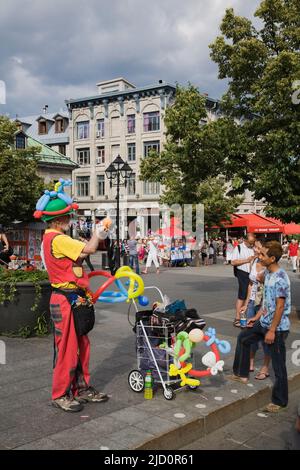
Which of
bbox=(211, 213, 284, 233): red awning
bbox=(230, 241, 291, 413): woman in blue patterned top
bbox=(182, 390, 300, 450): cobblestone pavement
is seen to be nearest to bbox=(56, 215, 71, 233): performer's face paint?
bbox=(230, 241, 291, 413): woman in blue patterned top

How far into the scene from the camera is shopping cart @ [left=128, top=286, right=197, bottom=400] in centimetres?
462

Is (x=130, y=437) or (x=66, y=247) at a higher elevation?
(x=66, y=247)

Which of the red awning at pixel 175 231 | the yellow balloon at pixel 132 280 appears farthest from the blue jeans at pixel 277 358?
the red awning at pixel 175 231

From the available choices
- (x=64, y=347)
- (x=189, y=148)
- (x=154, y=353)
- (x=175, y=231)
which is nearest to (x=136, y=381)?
(x=154, y=353)

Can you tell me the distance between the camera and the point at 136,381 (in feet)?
15.5

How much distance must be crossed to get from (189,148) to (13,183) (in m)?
14.6

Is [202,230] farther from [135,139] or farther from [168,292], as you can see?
[135,139]

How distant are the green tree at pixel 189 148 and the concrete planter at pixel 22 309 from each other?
392cm

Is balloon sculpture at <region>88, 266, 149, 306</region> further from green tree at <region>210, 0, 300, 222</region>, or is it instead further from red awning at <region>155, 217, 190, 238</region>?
red awning at <region>155, 217, 190, 238</region>

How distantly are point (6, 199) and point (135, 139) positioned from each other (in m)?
26.0

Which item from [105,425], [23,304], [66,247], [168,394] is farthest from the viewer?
[23,304]

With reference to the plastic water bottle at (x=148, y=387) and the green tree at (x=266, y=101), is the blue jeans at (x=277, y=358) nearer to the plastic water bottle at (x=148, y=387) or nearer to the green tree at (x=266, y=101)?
the plastic water bottle at (x=148, y=387)

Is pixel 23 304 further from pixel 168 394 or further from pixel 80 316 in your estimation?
pixel 168 394

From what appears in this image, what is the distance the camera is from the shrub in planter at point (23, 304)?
269 inches
